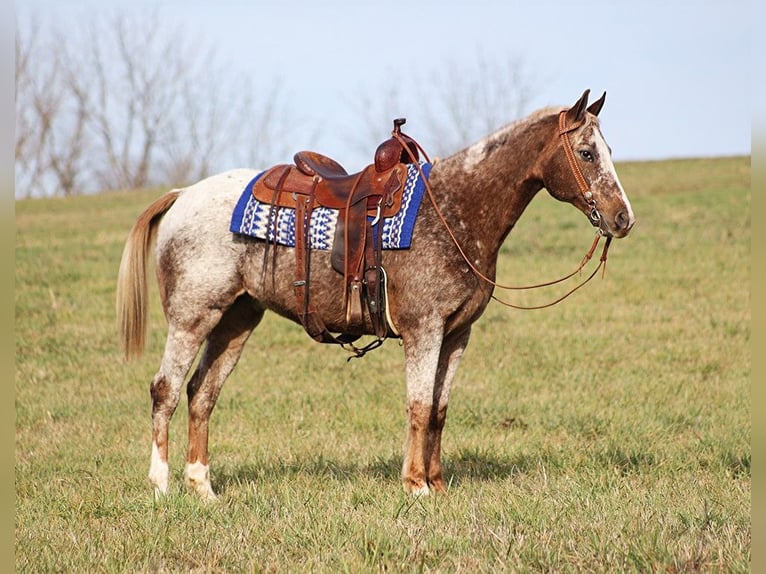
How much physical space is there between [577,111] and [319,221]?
1.78m

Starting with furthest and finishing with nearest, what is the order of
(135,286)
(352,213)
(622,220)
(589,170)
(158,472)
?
(135,286) < (158,472) < (352,213) < (589,170) < (622,220)

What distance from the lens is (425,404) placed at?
5.52 metres

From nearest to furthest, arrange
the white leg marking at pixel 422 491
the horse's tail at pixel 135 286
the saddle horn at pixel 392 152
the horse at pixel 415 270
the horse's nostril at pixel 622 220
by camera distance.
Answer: the horse's nostril at pixel 622 220, the horse at pixel 415 270, the white leg marking at pixel 422 491, the saddle horn at pixel 392 152, the horse's tail at pixel 135 286

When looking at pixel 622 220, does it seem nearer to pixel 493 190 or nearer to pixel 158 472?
pixel 493 190

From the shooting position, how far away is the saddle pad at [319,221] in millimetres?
5551

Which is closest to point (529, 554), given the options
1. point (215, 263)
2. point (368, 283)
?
point (368, 283)

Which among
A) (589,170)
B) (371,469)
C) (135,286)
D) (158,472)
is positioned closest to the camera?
→ (589,170)

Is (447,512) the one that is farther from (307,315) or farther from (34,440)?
(34,440)

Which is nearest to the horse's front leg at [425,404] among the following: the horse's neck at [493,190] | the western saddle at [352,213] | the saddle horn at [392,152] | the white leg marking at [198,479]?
the western saddle at [352,213]

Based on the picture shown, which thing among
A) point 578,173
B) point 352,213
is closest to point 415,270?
point 352,213

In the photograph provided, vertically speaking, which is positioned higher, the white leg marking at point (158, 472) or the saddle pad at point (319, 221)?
the saddle pad at point (319, 221)

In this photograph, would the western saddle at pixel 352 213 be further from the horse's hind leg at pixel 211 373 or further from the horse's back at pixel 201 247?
the horse's hind leg at pixel 211 373

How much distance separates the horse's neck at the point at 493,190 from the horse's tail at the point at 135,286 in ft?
7.28

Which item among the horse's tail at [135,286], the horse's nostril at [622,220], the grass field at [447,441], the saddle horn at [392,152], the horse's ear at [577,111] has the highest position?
the horse's ear at [577,111]
